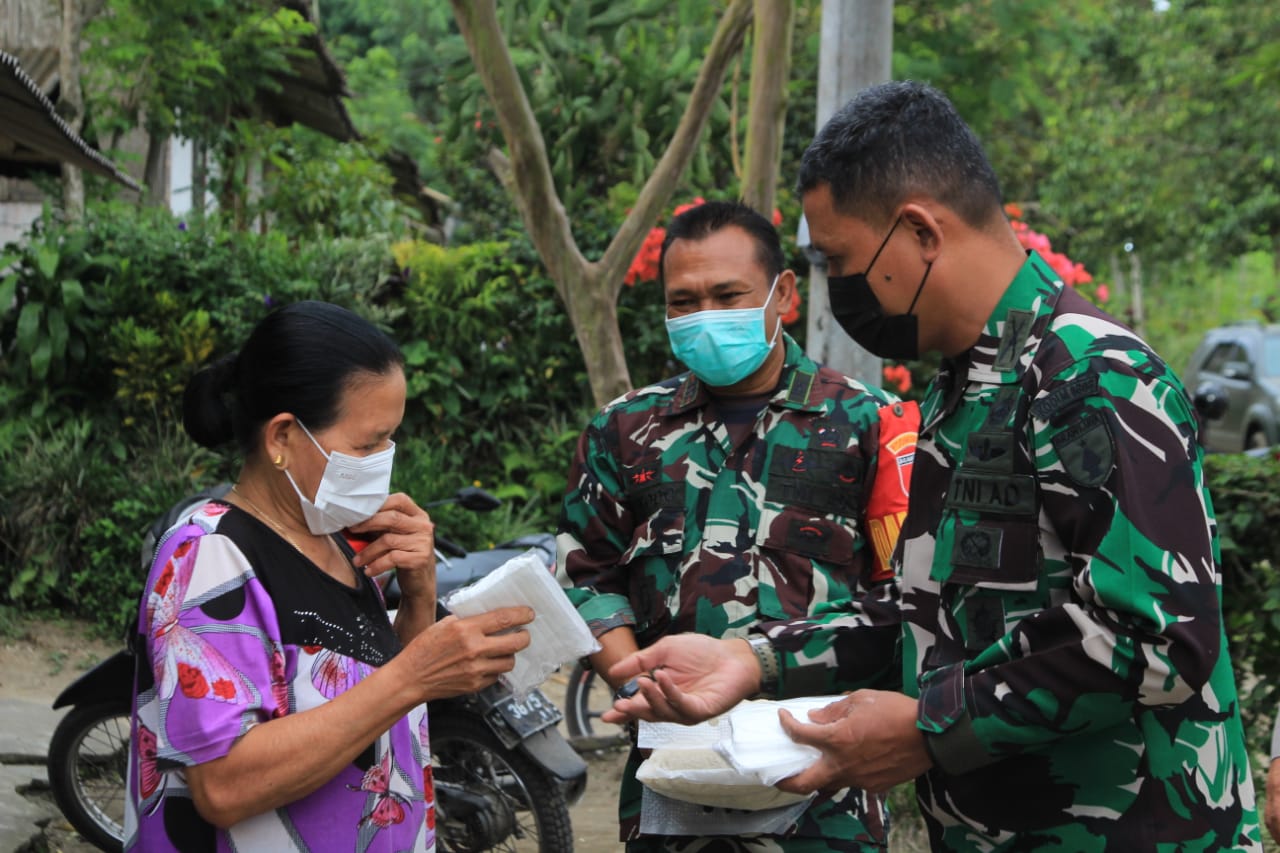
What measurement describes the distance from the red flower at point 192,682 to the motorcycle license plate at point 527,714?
2.38 meters

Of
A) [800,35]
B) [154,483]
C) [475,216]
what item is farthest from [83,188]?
[800,35]

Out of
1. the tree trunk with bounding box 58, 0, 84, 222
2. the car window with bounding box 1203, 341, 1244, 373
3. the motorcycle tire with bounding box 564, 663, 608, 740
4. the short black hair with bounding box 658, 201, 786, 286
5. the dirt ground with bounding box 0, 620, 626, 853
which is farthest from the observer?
the car window with bounding box 1203, 341, 1244, 373

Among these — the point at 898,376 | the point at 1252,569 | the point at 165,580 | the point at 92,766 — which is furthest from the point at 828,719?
the point at 898,376

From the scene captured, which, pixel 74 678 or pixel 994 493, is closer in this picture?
pixel 994 493

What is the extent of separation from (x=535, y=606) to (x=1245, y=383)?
47.5 ft

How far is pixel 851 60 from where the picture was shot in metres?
5.40

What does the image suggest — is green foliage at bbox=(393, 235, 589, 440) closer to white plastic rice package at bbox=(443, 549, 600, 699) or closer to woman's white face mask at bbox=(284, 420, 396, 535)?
woman's white face mask at bbox=(284, 420, 396, 535)

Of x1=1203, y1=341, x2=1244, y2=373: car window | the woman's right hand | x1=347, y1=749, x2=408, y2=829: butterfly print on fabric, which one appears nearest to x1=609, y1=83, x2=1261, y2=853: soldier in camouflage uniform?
the woman's right hand

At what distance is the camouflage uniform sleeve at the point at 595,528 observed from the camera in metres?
2.93

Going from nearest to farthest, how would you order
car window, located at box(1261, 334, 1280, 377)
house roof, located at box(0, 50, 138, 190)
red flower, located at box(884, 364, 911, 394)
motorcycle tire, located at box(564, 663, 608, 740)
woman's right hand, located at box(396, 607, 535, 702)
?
woman's right hand, located at box(396, 607, 535, 702) < house roof, located at box(0, 50, 138, 190) < motorcycle tire, located at box(564, 663, 608, 740) < red flower, located at box(884, 364, 911, 394) < car window, located at box(1261, 334, 1280, 377)

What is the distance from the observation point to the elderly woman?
2078mm

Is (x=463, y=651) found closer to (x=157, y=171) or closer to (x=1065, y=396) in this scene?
(x=1065, y=396)

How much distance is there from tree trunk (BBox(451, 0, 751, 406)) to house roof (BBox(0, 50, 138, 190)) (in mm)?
2150

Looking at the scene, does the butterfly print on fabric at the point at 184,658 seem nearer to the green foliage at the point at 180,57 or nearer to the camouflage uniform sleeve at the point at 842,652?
the camouflage uniform sleeve at the point at 842,652
